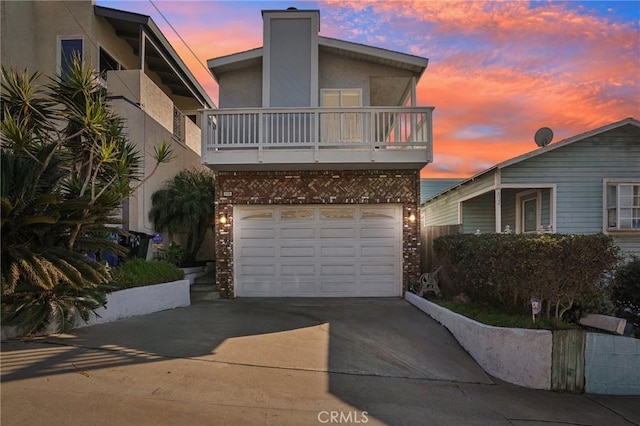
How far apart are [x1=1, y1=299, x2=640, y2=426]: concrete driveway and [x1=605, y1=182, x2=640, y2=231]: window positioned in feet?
25.2

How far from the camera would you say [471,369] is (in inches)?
236

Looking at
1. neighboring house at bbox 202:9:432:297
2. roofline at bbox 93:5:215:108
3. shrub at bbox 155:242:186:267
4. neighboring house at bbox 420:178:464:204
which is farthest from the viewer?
neighboring house at bbox 420:178:464:204

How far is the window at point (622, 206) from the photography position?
38.5ft

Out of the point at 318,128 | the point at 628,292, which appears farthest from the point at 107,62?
the point at 628,292

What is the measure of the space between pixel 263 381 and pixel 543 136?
12.6m

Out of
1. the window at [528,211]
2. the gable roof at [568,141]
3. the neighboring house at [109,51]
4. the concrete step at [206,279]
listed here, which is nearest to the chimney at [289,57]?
the neighboring house at [109,51]

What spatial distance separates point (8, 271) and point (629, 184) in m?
14.4

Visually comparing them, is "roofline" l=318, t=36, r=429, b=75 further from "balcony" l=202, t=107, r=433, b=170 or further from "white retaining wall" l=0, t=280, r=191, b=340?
"white retaining wall" l=0, t=280, r=191, b=340

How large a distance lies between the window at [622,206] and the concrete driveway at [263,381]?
25.2ft

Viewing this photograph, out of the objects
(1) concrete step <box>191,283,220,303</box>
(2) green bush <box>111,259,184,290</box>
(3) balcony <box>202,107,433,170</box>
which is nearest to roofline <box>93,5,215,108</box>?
(3) balcony <box>202,107,433,170</box>

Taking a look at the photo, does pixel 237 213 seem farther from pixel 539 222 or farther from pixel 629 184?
pixel 629 184

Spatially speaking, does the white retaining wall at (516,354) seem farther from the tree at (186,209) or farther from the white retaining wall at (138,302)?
the tree at (186,209)

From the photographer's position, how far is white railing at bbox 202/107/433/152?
10086 millimetres

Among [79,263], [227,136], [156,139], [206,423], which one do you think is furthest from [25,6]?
[206,423]
